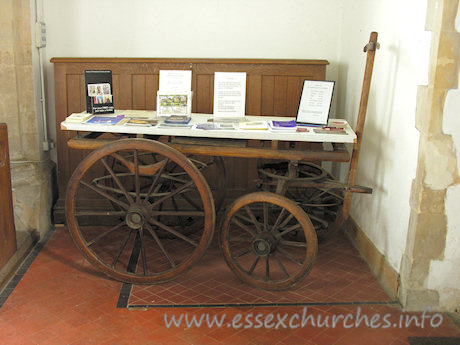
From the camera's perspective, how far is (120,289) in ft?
13.7

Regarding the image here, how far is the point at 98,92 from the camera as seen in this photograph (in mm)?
4656

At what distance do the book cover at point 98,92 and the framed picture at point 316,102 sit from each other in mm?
1573

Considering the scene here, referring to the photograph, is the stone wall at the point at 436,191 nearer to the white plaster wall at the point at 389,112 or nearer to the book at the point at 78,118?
the white plaster wall at the point at 389,112

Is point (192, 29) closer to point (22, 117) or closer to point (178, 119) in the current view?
point (178, 119)

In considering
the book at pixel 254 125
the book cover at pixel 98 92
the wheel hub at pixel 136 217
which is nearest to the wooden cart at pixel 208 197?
the wheel hub at pixel 136 217

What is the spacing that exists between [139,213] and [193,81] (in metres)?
1.69

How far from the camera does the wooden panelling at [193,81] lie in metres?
5.30

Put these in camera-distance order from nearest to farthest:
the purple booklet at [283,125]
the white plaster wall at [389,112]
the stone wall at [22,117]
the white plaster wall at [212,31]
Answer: the white plaster wall at [389,112] → the purple booklet at [283,125] → the stone wall at [22,117] → the white plaster wall at [212,31]

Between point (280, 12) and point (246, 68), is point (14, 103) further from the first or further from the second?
point (280, 12)

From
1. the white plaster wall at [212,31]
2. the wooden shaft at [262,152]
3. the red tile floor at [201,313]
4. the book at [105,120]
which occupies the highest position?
the white plaster wall at [212,31]

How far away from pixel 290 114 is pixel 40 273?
2.64m

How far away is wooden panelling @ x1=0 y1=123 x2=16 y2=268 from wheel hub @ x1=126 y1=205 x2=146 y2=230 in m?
0.97

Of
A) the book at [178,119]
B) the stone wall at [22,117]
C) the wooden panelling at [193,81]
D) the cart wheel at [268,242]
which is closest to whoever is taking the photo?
the cart wheel at [268,242]

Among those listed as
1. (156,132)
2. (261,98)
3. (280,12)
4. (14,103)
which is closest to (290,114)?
(261,98)
